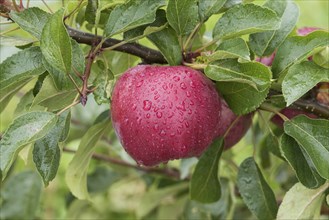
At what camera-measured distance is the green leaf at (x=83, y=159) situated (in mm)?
1108

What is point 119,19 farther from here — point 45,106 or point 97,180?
point 97,180

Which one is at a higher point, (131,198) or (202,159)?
(202,159)

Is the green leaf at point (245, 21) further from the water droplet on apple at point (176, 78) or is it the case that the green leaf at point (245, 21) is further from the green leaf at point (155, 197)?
the green leaf at point (155, 197)

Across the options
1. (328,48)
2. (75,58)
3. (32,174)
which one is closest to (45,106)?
(75,58)

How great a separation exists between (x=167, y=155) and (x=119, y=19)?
0.20 meters

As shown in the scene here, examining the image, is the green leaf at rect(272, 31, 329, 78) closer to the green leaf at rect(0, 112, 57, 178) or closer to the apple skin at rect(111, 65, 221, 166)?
the apple skin at rect(111, 65, 221, 166)

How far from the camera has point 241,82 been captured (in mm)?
943

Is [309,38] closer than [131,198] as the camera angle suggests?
Yes

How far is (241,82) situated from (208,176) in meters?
0.28

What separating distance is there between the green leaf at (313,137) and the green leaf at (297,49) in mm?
79

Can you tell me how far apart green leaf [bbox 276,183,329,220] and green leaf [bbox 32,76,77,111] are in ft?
1.24

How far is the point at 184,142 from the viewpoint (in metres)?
0.93

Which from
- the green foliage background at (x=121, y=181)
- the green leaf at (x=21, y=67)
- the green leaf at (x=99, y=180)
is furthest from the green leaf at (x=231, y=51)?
the green leaf at (x=99, y=180)

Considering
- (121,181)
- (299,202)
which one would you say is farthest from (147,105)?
(121,181)
